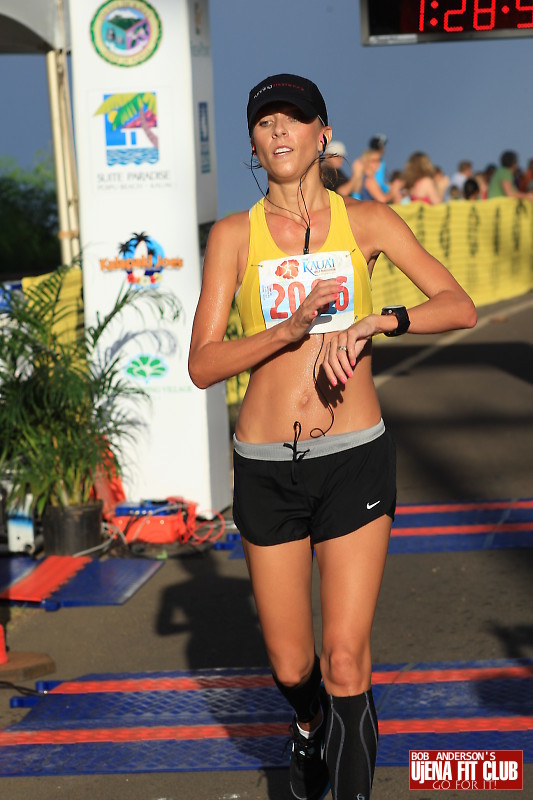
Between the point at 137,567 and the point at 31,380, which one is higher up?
the point at 31,380

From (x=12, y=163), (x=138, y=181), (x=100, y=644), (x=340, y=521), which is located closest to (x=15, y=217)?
(x=12, y=163)

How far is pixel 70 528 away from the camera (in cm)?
820

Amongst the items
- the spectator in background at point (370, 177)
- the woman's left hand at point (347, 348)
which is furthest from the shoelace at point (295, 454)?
the spectator in background at point (370, 177)

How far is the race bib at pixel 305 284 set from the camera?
4.06 metres

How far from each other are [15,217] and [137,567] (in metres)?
18.0

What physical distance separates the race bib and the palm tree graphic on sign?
14.8 feet

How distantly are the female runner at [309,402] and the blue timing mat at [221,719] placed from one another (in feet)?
2.82

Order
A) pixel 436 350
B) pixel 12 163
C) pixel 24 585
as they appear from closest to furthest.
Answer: pixel 24 585 → pixel 436 350 → pixel 12 163

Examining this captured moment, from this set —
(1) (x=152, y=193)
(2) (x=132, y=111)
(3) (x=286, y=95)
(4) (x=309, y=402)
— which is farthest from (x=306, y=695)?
(2) (x=132, y=111)

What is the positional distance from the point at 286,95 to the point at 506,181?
20.9 meters

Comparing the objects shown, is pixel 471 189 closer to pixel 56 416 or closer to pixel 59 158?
pixel 59 158

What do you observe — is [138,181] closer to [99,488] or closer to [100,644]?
[99,488]

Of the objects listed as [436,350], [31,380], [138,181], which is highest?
[138,181]

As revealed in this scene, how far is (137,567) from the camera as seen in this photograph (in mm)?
8047
